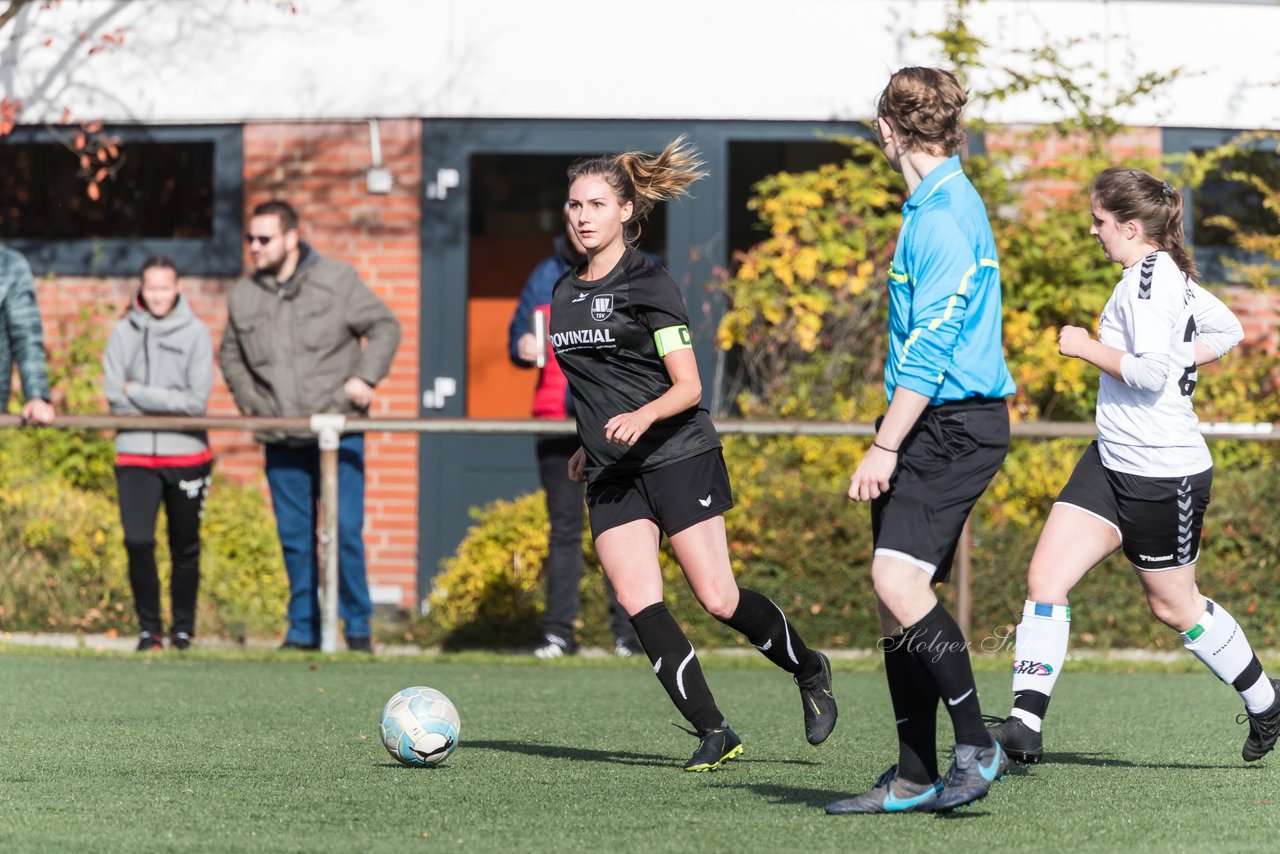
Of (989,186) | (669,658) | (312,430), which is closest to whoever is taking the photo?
(669,658)

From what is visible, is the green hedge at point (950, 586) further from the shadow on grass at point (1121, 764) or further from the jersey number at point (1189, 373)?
the jersey number at point (1189, 373)

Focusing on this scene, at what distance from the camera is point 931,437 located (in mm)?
4320

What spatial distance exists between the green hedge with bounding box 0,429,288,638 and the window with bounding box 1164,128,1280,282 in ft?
20.7

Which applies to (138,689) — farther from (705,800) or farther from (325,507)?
(705,800)

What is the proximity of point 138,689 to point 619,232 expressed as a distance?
10.9 feet

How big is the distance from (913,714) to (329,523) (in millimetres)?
5222

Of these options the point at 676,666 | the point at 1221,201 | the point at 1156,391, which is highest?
the point at 1221,201

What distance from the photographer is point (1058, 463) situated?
32.7ft

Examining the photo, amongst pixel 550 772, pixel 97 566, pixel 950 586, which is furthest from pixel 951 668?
pixel 97 566

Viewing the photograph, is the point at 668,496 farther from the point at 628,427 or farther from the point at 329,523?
the point at 329,523

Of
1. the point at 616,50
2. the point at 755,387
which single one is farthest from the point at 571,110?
the point at 755,387

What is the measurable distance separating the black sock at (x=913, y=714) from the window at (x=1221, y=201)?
7.84 meters

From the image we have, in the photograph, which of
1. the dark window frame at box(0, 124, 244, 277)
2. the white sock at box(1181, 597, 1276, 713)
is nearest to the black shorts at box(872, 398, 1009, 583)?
the white sock at box(1181, 597, 1276, 713)

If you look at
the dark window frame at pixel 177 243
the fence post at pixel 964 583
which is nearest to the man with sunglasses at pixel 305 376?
the dark window frame at pixel 177 243
